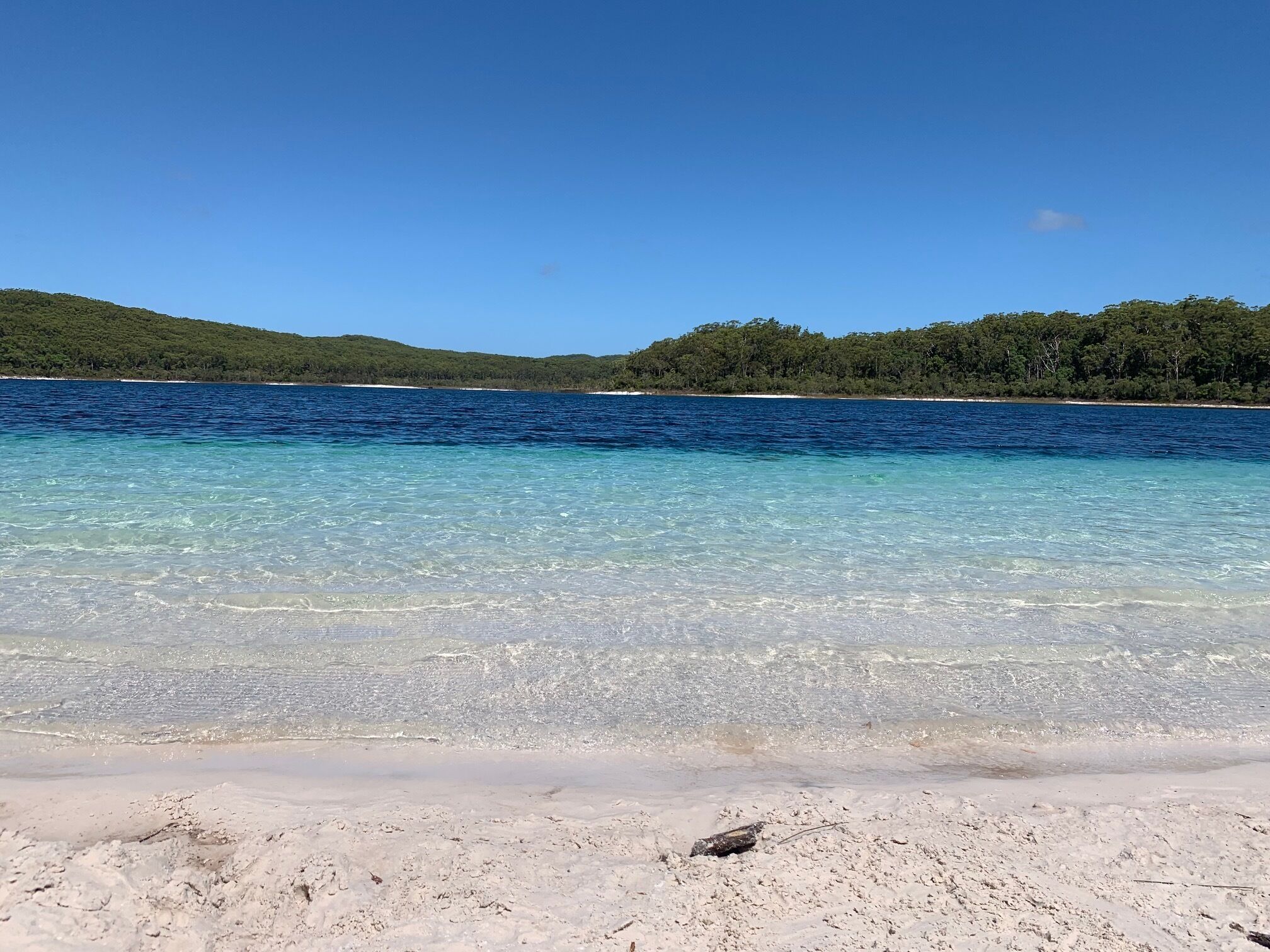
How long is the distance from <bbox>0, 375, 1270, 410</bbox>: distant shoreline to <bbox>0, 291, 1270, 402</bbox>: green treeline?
3.66ft

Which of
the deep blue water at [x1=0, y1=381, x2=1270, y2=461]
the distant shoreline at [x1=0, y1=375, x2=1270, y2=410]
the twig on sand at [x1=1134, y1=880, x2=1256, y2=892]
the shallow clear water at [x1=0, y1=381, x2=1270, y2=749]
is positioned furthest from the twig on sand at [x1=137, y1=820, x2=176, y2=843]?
the distant shoreline at [x1=0, y1=375, x2=1270, y2=410]

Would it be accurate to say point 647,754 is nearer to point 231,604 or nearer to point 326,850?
point 326,850

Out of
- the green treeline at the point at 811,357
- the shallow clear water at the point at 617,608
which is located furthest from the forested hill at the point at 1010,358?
the shallow clear water at the point at 617,608

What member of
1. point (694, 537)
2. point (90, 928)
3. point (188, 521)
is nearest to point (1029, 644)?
point (694, 537)

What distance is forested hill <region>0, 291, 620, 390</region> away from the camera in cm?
9475

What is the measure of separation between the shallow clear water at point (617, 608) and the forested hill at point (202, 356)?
107955 mm

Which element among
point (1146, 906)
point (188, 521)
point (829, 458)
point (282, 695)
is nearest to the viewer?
point (1146, 906)

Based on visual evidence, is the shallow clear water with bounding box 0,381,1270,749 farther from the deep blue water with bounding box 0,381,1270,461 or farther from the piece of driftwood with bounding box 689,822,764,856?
the deep blue water with bounding box 0,381,1270,461

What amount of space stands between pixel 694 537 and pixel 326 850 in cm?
592

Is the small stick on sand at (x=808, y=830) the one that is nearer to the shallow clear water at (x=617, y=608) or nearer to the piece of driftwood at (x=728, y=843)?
the piece of driftwood at (x=728, y=843)

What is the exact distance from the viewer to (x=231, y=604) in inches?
207

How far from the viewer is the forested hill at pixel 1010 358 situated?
84312 millimetres

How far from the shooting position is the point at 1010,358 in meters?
100

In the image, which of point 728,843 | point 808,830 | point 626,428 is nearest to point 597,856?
point 728,843
